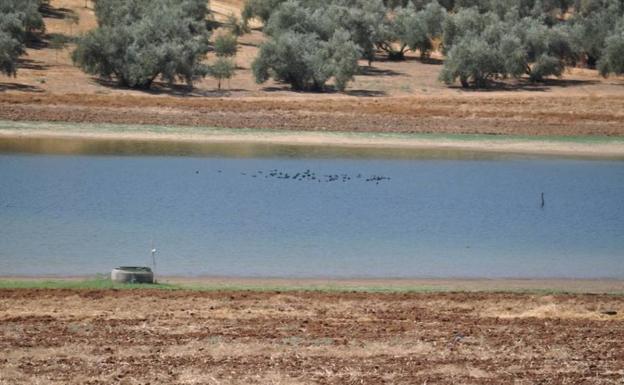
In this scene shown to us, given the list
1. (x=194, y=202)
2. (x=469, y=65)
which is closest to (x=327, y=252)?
(x=194, y=202)

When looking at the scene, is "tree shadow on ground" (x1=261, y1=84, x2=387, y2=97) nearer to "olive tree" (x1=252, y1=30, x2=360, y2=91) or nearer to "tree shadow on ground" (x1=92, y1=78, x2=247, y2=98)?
"olive tree" (x1=252, y1=30, x2=360, y2=91)

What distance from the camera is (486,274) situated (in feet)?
64.1

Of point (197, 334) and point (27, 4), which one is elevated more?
point (27, 4)

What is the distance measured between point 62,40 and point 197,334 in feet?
143

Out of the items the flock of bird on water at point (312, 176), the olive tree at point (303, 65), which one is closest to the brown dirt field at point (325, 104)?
the olive tree at point (303, 65)

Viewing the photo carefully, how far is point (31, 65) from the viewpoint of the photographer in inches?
1992

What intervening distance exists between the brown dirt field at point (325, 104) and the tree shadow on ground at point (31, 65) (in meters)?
0.05

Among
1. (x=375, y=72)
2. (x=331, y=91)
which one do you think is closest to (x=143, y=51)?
(x=331, y=91)

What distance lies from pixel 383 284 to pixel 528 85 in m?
40.0

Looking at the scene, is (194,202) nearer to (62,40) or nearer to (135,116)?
(135,116)

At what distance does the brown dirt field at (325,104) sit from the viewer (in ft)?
132

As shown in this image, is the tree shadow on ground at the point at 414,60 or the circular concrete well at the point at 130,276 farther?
the tree shadow on ground at the point at 414,60

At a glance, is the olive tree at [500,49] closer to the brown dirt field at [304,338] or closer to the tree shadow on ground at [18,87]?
the tree shadow on ground at [18,87]

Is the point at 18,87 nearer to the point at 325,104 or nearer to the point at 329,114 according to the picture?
the point at 325,104
